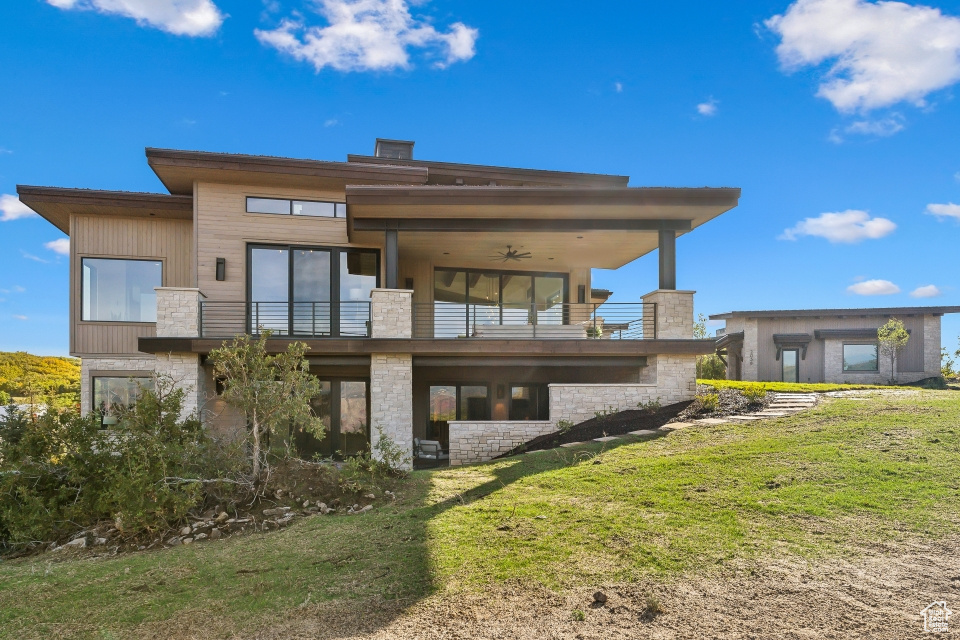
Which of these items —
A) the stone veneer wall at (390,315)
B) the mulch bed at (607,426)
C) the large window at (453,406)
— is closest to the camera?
the mulch bed at (607,426)

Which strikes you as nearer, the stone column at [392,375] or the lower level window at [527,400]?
the stone column at [392,375]

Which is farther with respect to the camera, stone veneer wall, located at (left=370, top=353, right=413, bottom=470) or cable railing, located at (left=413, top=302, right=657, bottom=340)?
cable railing, located at (left=413, top=302, right=657, bottom=340)

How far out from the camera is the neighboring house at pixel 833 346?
2259 centimetres

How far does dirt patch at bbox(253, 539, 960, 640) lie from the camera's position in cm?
360

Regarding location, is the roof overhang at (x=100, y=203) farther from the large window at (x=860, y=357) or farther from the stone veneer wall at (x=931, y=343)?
the stone veneer wall at (x=931, y=343)

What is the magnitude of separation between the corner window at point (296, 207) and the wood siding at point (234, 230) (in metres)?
0.11

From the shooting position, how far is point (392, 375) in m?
11.7

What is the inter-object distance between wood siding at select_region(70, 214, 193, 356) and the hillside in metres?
10.5

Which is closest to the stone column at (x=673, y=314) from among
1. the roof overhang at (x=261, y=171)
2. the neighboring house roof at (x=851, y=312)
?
the roof overhang at (x=261, y=171)

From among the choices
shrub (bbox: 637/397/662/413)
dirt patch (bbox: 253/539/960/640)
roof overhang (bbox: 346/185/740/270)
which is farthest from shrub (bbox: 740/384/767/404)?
dirt patch (bbox: 253/539/960/640)

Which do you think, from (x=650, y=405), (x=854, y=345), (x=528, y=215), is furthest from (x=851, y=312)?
(x=528, y=215)

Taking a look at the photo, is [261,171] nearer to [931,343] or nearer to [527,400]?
[527,400]

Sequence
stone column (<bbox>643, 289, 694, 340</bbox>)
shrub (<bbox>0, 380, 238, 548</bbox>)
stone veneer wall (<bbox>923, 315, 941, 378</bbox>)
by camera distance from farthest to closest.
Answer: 1. stone veneer wall (<bbox>923, 315, 941, 378</bbox>)
2. stone column (<bbox>643, 289, 694, 340</bbox>)
3. shrub (<bbox>0, 380, 238, 548</bbox>)

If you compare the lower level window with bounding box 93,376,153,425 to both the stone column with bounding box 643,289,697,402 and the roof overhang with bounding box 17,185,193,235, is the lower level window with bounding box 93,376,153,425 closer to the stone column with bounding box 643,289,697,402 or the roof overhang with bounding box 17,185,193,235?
the roof overhang with bounding box 17,185,193,235
